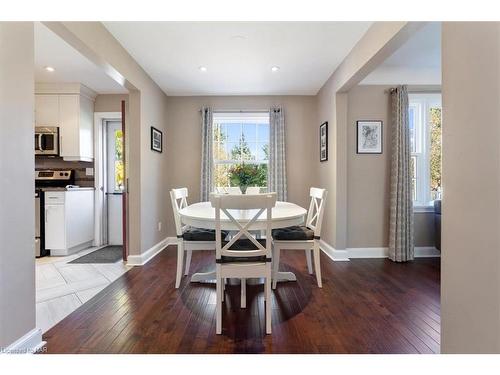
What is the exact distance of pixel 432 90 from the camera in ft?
11.6

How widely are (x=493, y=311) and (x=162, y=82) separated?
3.97 metres

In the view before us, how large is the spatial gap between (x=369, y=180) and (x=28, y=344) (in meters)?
3.61

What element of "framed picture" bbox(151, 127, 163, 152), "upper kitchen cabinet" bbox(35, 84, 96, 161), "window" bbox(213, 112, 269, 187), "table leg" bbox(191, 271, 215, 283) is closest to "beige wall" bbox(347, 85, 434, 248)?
"window" bbox(213, 112, 269, 187)

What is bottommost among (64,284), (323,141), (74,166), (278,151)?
(64,284)

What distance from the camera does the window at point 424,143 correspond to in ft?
11.9

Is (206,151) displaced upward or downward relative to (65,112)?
downward

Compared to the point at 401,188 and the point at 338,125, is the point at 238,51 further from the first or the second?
the point at 401,188

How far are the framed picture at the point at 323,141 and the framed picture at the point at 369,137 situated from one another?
421 mm

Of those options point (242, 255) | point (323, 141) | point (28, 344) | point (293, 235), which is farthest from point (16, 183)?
point (323, 141)

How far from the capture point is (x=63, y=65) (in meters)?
3.22

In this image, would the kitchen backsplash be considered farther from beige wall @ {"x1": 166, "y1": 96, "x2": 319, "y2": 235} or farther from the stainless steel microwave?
beige wall @ {"x1": 166, "y1": 96, "x2": 319, "y2": 235}

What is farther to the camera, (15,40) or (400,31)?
(400,31)
